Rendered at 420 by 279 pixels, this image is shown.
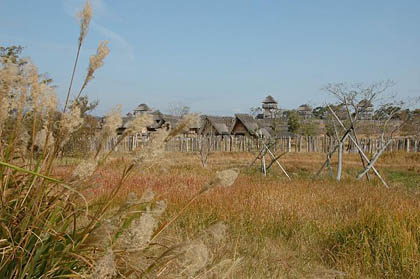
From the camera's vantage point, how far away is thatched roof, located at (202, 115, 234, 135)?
5238 cm

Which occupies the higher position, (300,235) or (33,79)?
(33,79)

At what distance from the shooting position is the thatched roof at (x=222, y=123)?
5238 centimetres

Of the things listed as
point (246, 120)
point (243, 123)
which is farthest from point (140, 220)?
point (246, 120)

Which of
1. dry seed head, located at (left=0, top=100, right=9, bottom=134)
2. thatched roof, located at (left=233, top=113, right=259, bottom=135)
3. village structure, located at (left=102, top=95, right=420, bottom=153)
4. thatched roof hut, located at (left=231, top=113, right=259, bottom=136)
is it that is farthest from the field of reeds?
thatched roof hut, located at (left=231, top=113, right=259, bottom=136)

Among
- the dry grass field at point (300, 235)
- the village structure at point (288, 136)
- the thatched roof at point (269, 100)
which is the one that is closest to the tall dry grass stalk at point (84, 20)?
the dry grass field at point (300, 235)

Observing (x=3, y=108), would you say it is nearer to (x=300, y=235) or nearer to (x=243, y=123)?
(x=300, y=235)

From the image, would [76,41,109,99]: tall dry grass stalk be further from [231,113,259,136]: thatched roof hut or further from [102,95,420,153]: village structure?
[231,113,259,136]: thatched roof hut

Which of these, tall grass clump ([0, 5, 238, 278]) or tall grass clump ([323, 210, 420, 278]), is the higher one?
tall grass clump ([0, 5, 238, 278])

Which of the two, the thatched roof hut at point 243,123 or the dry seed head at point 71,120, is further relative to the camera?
the thatched roof hut at point 243,123

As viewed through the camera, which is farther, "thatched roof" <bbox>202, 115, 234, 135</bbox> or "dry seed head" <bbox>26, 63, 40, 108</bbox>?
"thatched roof" <bbox>202, 115, 234, 135</bbox>

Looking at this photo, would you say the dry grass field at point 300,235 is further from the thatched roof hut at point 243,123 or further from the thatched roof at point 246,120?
the thatched roof hut at point 243,123

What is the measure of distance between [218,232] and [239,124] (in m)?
48.9

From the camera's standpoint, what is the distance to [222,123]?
5534 centimetres

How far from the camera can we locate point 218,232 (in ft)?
5.05
